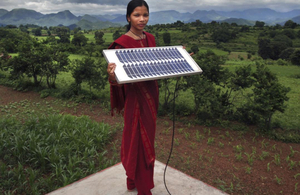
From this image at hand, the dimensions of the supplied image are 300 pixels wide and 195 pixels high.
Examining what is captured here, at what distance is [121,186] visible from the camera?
3264 mm

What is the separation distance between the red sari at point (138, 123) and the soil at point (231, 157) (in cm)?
159

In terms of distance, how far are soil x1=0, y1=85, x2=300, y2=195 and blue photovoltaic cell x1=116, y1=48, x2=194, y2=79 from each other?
7.71 ft

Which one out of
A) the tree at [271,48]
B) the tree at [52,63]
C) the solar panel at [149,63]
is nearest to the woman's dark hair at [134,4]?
the solar panel at [149,63]

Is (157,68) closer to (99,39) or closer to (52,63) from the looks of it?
(52,63)

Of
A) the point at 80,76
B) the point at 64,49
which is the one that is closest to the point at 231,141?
the point at 80,76

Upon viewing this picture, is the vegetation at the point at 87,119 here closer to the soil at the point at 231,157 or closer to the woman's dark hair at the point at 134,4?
the soil at the point at 231,157

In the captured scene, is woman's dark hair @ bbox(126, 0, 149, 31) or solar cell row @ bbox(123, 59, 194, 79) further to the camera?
woman's dark hair @ bbox(126, 0, 149, 31)

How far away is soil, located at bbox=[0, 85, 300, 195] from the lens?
3793mm

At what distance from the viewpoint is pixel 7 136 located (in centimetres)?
459

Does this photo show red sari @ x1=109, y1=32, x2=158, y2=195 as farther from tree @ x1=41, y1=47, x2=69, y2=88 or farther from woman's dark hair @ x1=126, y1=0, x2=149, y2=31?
tree @ x1=41, y1=47, x2=69, y2=88

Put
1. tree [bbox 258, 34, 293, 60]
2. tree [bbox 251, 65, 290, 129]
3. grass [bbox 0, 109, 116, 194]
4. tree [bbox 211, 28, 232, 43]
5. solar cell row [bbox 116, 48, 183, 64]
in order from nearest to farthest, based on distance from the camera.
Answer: solar cell row [bbox 116, 48, 183, 64] → grass [bbox 0, 109, 116, 194] → tree [bbox 251, 65, 290, 129] → tree [bbox 258, 34, 293, 60] → tree [bbox 211, 28, 232, 43]

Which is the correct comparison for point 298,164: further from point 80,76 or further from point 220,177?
point 80,76

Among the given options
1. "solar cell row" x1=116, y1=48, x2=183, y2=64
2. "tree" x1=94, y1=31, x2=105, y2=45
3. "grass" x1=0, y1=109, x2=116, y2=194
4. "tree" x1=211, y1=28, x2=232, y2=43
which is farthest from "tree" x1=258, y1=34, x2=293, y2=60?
"solar cell row" x1=116, y1=48, x2=183, y2=64

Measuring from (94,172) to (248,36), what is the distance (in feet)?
192
